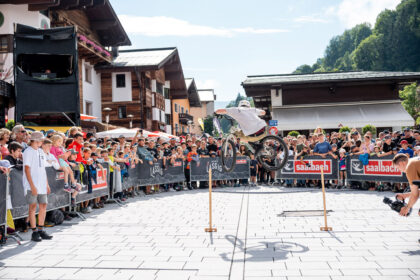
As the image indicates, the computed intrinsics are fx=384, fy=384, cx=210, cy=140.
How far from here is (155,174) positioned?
16.7m

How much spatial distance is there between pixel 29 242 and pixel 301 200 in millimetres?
8523

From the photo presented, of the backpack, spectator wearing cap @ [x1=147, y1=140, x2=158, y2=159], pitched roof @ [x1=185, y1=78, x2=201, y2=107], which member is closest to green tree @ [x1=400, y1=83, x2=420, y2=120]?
pitched roof @ [x1=185, y1=78, x2=201, y2=107]

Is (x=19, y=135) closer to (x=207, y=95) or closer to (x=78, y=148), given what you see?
(x=78, y=148)

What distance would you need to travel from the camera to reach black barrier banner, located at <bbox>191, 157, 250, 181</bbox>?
708 inches

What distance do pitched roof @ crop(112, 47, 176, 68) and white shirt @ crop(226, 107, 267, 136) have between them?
25.6 metres

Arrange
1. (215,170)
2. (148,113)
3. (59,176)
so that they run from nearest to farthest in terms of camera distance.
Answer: (59,176)
(215,170)
(148,113)

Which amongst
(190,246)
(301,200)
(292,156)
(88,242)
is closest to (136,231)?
(88,242)

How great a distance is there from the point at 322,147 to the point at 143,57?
24.7m

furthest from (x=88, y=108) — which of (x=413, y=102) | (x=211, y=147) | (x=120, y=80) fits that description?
(x=413, y=102)

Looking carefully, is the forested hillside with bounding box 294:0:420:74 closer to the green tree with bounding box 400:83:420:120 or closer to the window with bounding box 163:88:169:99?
the green tree with bounding box 400:83:420:120

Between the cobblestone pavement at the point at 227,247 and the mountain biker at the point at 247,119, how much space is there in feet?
7.28

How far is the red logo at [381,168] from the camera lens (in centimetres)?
1432

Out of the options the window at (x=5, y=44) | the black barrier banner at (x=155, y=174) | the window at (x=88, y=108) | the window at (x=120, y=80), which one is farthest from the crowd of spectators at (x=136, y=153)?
the window at (x=120, y=80)

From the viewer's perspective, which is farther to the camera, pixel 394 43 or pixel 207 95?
pixel 394 43
